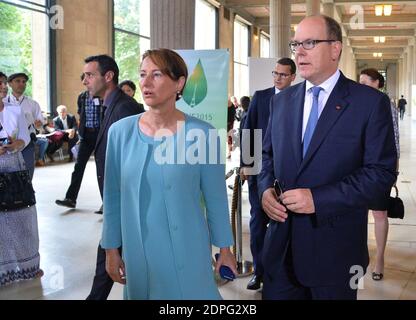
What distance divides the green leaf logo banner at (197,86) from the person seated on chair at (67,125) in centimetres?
816

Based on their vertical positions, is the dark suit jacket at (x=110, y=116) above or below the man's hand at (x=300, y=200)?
above

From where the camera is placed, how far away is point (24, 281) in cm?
423

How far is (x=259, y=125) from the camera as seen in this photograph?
12.9ft

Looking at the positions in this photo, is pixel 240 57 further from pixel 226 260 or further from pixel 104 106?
pixel 226 260

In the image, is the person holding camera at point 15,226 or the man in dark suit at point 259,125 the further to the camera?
the person holding camera at point 15,226

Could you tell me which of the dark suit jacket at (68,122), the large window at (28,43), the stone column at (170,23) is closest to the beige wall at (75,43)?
the large window at (28,43)

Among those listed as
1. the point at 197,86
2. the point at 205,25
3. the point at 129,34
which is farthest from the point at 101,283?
the point at 205,25

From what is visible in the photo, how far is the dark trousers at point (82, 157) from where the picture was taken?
6789 mm

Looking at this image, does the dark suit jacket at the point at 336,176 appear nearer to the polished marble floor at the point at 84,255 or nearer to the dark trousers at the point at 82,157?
the polished marble floor at the point at 84,255

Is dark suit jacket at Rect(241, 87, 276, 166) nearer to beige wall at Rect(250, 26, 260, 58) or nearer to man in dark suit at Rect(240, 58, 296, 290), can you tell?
man in dark suit at Rect(240, 58, 296, 290)

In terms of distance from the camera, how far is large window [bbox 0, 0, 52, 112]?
444 inches

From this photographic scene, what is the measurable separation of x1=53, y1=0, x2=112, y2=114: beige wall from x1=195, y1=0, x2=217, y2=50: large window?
7872 mm

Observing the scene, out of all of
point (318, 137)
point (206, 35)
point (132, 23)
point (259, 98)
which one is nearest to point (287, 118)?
point (318, 137)
